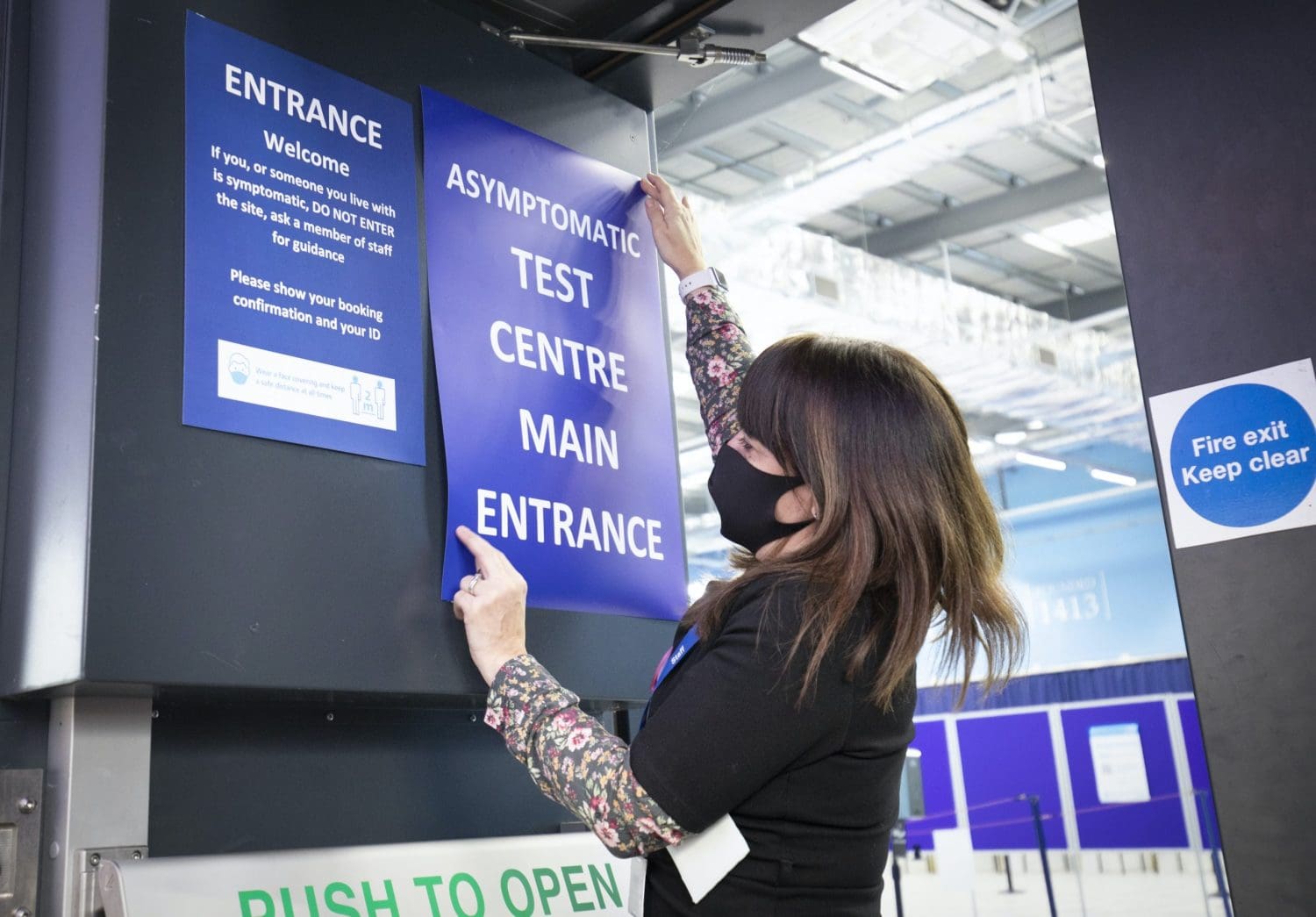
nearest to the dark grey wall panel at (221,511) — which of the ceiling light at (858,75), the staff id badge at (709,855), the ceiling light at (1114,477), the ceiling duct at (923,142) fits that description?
the staff id badge at (709,855)

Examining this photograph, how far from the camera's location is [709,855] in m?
1.23

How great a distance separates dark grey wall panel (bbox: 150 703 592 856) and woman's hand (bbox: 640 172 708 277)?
78 cm

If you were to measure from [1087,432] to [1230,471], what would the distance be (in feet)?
38.8

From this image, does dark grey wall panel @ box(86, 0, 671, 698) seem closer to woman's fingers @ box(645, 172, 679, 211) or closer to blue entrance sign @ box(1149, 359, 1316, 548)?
woman's fingers @ box(645, 172, 679, 211)

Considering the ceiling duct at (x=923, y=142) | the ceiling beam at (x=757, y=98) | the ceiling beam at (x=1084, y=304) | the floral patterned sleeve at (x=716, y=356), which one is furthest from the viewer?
the ceiling beam at (x=1084, y=304)

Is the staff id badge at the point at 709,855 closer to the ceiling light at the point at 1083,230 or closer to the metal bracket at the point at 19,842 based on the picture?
the metal bracket at the point at 19,842

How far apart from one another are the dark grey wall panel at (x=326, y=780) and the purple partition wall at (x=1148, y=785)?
8349 mm

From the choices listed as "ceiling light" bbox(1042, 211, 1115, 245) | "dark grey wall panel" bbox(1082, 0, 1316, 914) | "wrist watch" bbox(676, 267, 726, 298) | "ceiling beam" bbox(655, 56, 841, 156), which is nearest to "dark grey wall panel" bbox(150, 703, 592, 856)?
"wrist watch" bbox(676, 267, 726, 298)

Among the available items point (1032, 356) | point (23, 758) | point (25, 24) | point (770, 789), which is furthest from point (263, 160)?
point (1032, 356)

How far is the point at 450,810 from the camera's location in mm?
1756

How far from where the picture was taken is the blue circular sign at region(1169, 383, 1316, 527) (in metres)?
1.71

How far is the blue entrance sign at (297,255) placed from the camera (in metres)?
1.38

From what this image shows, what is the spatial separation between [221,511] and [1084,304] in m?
11.2

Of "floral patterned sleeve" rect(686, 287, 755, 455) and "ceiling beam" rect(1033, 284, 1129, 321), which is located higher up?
"ceiling beam" rect(1033, 284, 1129, 321)
